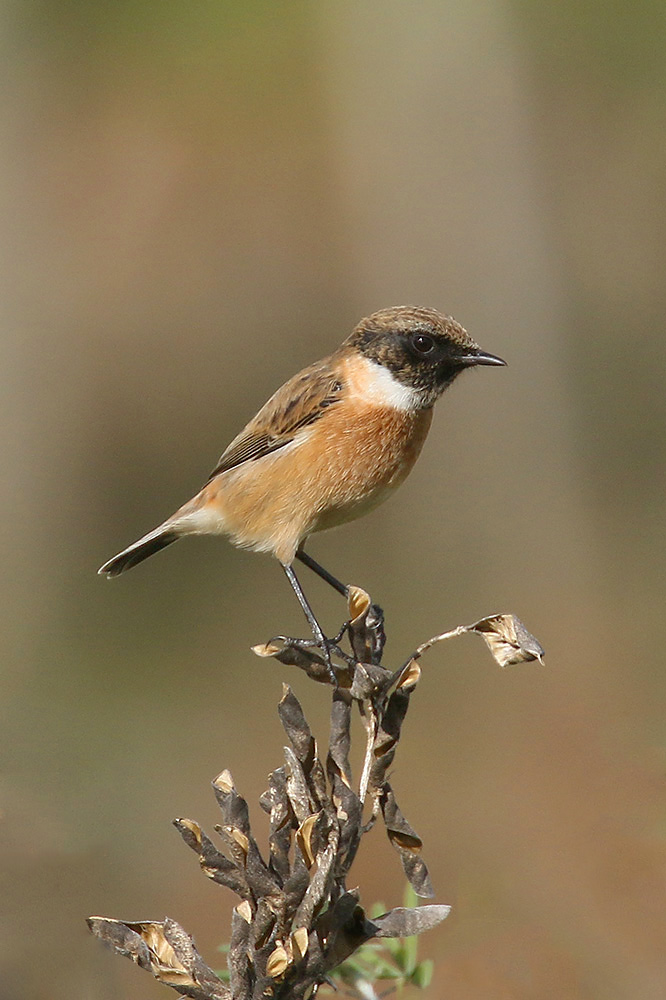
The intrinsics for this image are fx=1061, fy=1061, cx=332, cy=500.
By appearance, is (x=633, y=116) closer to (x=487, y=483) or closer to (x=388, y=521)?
(x=487, y=483)

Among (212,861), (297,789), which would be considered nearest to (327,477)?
(297,789)

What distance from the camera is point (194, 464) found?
9.47 metres

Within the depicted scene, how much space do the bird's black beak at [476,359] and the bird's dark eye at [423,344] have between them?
0.32ft

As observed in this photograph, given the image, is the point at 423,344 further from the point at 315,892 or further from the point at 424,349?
the point at 315,892

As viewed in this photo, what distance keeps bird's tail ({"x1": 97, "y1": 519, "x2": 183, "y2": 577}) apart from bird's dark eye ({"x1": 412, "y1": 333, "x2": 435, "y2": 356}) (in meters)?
1.05

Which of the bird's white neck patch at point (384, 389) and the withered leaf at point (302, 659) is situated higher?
the bird's white neck patch at point (384, 389)

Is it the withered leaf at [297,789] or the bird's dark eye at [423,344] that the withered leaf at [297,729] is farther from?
the bird's dark eye at [423,344]

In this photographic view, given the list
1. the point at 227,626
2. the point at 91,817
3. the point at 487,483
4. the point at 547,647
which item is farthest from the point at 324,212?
the point at 91,817

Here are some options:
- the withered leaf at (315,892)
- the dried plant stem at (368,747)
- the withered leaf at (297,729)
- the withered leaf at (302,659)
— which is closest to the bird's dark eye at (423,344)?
the withered leaf at (302,659)

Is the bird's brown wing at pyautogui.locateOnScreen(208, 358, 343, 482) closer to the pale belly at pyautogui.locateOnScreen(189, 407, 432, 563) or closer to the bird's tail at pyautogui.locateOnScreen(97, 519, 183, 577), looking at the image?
the pale belly at pyautogui.locateOnScreen(189, 407, 432, 563)

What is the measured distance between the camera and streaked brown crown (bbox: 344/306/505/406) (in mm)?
3387

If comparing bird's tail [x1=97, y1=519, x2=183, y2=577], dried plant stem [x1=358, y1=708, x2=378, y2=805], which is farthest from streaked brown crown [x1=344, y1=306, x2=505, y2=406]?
dried plant stem [x1=358, y1=708, x2=378, y2=805]

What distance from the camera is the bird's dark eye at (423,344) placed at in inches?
134

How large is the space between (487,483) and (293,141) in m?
4.59
